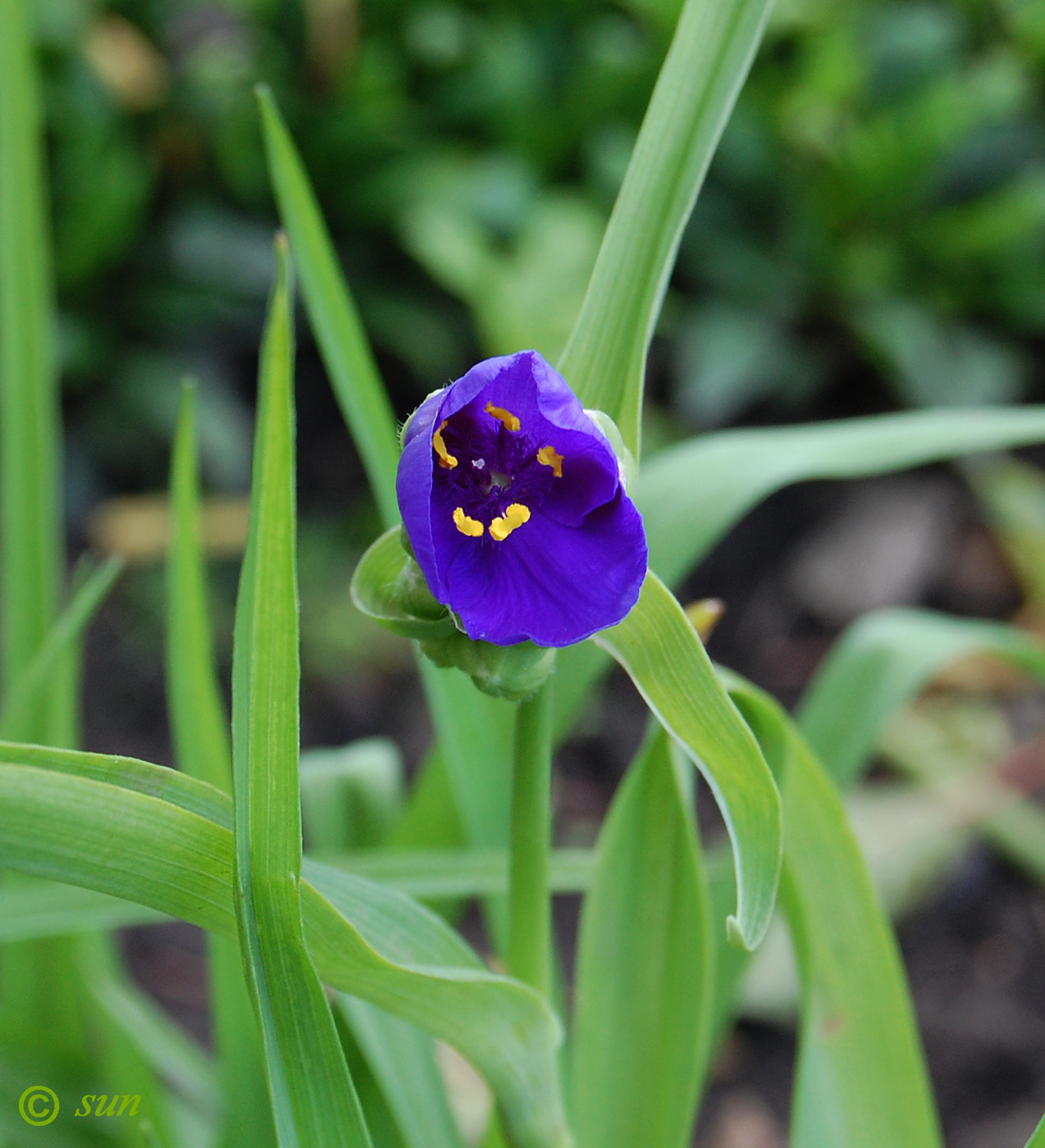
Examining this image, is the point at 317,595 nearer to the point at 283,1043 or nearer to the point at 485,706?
the point at 485,706

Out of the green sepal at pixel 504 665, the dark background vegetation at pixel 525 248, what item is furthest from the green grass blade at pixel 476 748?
the dark background vegetation at pixel 525 248

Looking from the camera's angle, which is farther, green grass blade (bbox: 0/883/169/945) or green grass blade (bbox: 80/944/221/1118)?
green grass blade (bbox: 80/944/221/1118)

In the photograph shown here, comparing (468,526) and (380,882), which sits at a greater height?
(468,526)

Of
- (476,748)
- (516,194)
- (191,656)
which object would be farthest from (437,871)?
(516,194)

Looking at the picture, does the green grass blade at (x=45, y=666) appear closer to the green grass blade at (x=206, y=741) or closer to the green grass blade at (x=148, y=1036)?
the green grass blade at (x=206, y=741)

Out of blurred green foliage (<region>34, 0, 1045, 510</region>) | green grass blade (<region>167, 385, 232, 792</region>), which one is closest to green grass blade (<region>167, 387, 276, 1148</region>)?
green grass blade (<region>167, 385, 232, 792</region>)
